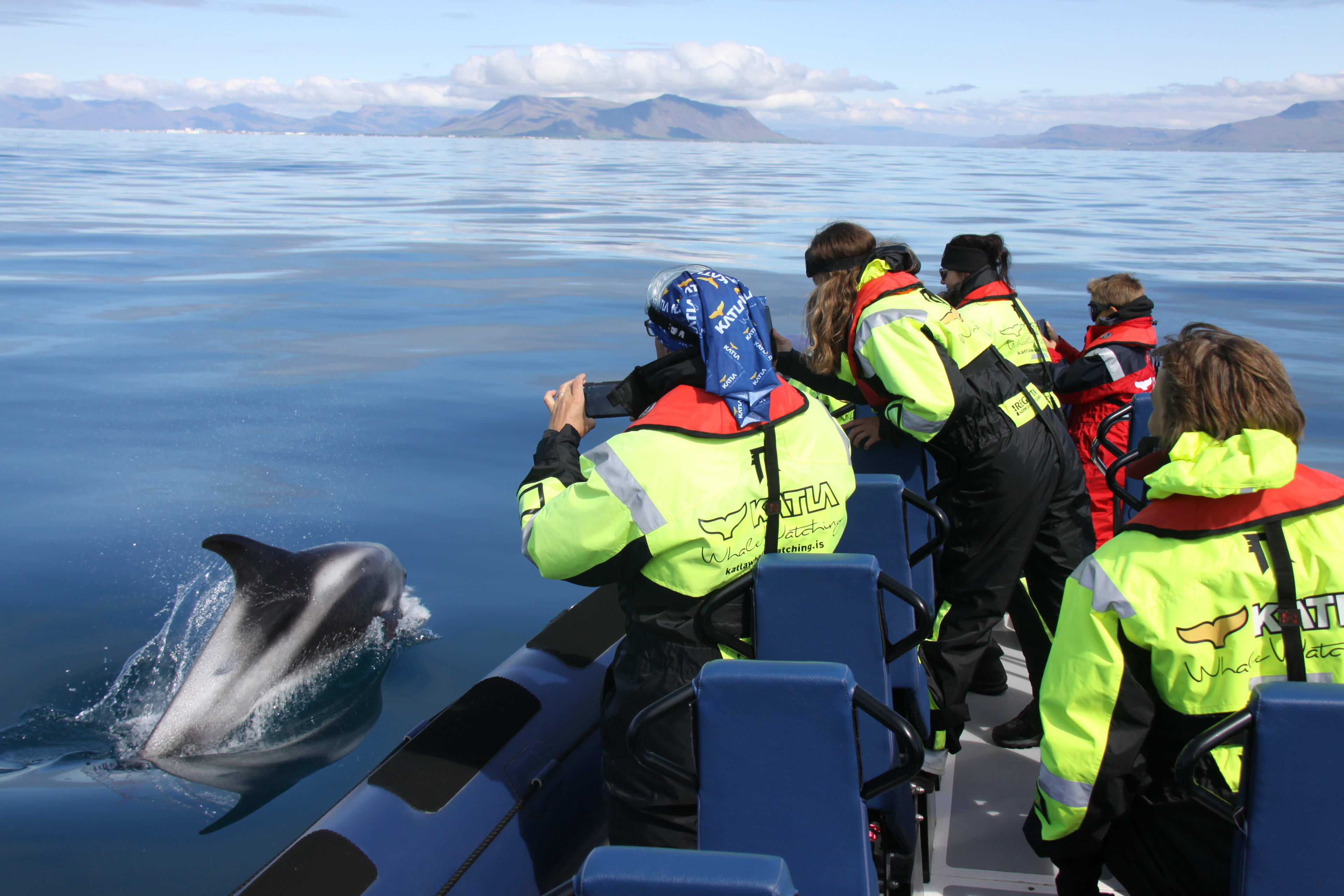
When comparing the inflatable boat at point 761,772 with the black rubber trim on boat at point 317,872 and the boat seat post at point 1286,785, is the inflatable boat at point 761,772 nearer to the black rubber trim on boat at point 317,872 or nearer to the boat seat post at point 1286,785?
the black rubber trim on boat at point 317,872

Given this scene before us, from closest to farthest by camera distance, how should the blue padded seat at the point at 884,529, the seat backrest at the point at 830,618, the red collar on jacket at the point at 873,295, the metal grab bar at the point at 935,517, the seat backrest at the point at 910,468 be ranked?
the seat backrest at the point at 830,618 < the blue padded seat at the point at 884,529 < the metal grab bar at the point at 935,517 < the red collar on jacket at the point at 873,295 < the seat backrest at the point at 910,468

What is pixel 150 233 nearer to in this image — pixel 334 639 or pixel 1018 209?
pixel 334 639

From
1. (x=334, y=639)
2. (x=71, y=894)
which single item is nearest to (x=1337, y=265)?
(x=334, y=639)

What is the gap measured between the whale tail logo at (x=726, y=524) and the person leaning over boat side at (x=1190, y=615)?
0.72 metres

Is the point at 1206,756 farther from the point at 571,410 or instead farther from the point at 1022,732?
the point at 1022,732

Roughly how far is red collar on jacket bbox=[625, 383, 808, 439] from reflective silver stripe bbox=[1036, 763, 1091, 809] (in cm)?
94

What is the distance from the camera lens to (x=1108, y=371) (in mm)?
4742

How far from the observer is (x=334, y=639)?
16.2 feet

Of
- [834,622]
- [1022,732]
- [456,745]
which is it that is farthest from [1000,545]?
[456,745]

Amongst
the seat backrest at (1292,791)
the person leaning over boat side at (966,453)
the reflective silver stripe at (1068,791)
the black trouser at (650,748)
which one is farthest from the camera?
the person leaning over boat side at (966,453)

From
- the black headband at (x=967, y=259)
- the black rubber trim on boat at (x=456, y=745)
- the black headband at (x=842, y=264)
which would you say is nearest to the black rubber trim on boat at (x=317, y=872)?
the black rubber trim on boat at (x=456, y=745)

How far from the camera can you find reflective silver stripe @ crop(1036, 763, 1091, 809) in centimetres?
186

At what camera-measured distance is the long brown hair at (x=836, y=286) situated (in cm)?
358

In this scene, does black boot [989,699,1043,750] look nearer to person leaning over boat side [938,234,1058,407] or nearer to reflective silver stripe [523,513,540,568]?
person leaning over boat side [938,234,1058,407]
